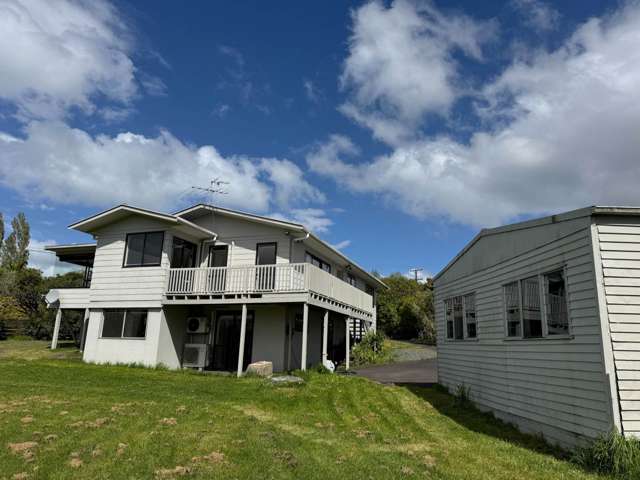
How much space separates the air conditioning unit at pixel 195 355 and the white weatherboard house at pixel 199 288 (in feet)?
0.12

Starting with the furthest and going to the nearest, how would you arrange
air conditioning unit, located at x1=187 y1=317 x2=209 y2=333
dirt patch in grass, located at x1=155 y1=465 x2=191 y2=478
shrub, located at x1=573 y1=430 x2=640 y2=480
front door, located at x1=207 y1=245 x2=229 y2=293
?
air conditioning unit, located at x1=187 y1=317 x2=209 y2=333 → front door, located at x1=207 y1=245 x2=229 y2=293 → shrub, located at x1=573 y1=430 x2=640 y2=480 → dirt patch in grass, located at x1=155 y1=465 x2=191 y2=478

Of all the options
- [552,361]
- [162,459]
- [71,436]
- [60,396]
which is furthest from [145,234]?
[552,361]

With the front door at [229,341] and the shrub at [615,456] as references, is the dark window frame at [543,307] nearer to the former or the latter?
the shrub at [615,456]

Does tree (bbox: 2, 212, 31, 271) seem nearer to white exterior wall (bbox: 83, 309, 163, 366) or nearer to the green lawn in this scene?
white exterior wall (bbox: 83, 309, 163, 366)

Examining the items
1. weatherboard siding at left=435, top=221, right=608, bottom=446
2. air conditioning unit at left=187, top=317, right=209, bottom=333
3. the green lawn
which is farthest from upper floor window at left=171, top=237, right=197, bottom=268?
weatherboard siding at left=435, top=221, right=608, bottom=446

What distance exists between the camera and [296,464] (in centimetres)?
568

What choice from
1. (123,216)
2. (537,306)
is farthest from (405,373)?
(123,216)

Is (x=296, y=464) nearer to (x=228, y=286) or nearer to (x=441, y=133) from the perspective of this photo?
(x=228, y=286)

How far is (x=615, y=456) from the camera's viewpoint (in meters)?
5.73

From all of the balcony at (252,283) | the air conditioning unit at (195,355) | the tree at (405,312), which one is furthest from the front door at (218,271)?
the tree at (405,312)

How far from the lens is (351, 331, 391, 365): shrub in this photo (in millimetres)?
22594

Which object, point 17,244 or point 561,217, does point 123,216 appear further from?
point 17,244

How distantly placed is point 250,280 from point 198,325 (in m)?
3.36

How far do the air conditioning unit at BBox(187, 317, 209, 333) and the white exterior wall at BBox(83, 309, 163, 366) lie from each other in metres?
1.33
